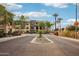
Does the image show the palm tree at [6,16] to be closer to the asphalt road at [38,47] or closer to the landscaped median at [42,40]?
the asphalt road at [38,47]

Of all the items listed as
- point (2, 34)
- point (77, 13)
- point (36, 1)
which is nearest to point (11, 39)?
point (2, 34)

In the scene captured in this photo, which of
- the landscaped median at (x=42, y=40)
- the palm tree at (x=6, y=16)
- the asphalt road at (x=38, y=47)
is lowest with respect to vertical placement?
the asphalt road at (x=38, y=47)

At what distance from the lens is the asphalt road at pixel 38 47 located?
1059 cm

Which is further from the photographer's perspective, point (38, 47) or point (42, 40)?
point (42, 40)

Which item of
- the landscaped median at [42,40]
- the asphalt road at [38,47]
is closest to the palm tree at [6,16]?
the asphalt road at [38,47]

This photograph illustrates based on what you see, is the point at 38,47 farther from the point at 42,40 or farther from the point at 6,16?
the point at 6,16

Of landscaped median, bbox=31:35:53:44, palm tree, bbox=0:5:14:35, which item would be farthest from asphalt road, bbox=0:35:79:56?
palm tree, bbox=0:5:14:35

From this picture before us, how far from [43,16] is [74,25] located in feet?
3.94

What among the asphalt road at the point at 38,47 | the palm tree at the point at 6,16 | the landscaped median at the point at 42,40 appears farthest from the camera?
the landscaped median at the point at 42,40

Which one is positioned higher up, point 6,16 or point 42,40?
point 6,16

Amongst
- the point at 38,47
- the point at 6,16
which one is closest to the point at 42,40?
the point at 38,47

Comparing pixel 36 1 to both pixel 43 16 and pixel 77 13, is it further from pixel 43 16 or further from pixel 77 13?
pixel 77 13

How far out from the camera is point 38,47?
36.1 feet

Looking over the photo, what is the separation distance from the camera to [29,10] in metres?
11.0
